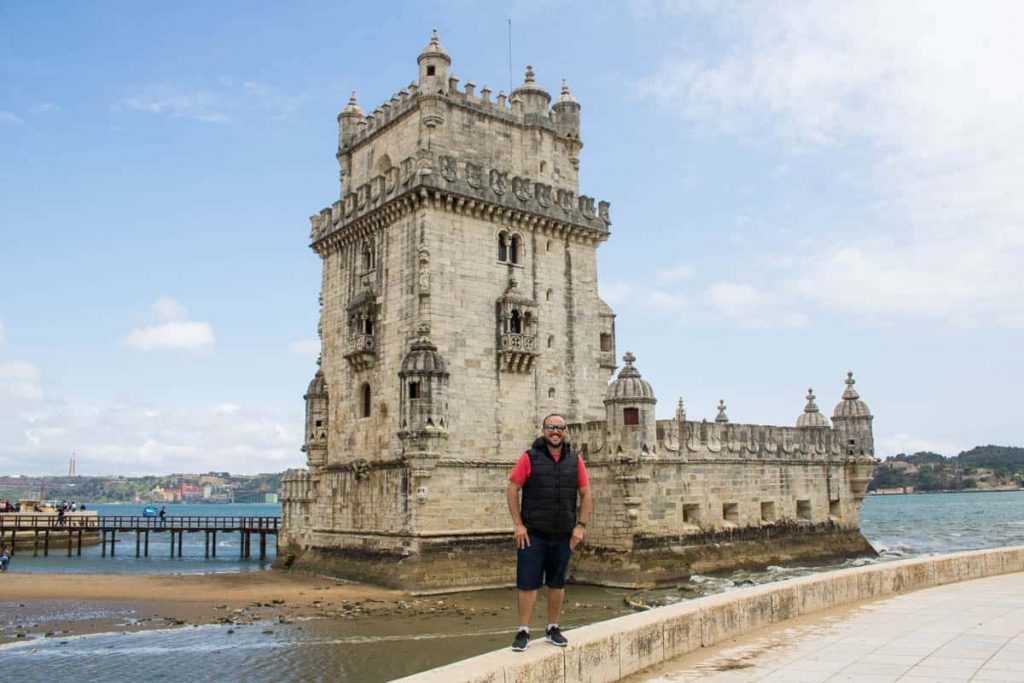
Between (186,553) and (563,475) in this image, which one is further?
(186,553)

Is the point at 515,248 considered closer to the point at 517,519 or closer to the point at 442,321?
the point at 442,321

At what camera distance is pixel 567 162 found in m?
36.6

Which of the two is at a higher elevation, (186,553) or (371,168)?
(371,168)

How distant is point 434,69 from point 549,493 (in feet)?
86.3

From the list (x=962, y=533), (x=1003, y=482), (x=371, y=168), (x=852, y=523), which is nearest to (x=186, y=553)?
(x=371, y=168)

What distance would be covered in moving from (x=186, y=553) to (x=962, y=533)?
206ft

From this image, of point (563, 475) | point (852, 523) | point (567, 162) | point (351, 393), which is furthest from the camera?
point (852, 523)

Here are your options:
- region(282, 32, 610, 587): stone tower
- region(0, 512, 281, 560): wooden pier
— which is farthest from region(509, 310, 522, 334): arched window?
region(0, 512, 281, 560): wooden pier

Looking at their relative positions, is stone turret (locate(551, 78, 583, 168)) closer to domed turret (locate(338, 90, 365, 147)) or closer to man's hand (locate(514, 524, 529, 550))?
domed turret (locate(338, 90, 365, 147))

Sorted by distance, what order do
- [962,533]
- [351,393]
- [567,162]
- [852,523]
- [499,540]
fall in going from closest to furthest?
[499,540] → [351,393] → [567,162] → [852,523] → [962,533]

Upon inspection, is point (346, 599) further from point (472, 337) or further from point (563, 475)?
point (563, 475)

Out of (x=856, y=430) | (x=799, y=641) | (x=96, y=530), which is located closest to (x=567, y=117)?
(x=856, y=430)

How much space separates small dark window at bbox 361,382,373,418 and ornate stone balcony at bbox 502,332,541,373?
5.35 m

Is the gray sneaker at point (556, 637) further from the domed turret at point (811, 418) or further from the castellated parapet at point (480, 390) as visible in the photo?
the domed turret at point (811, 418)
